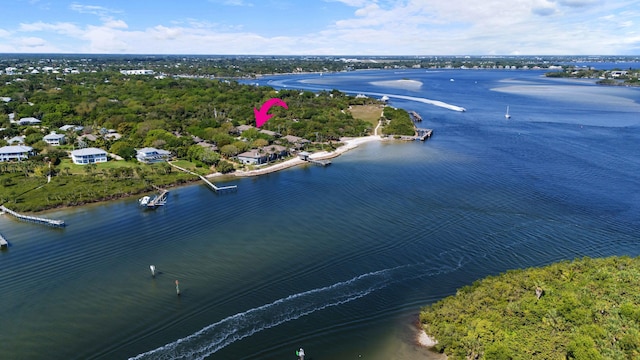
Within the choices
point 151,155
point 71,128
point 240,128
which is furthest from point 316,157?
point 71,128

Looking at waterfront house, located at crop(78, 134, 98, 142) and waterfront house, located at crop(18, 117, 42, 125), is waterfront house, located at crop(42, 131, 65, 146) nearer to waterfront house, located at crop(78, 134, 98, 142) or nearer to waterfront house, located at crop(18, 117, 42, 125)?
waterfront house, located at crop(78, 134, 98, 142)

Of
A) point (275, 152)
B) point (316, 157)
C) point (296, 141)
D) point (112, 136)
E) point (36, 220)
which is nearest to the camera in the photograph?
point (36, 220)

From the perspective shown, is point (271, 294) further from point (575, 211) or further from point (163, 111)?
point (163, 111)

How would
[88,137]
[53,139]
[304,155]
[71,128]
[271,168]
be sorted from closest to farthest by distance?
1. [271,168]
2. [304,155]
3. [53,139]
4. [88,137]
5. [71,128]

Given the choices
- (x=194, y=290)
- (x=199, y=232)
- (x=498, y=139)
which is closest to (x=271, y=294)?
(x=194, y=290)

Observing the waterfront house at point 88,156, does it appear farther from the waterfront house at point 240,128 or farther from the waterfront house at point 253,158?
the waterfront house at point 240,128

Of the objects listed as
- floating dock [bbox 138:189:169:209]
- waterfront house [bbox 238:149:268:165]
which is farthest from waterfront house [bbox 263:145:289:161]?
floating dock [bbox 138:189:169:209]

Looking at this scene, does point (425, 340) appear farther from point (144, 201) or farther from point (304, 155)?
point (304, 155)
